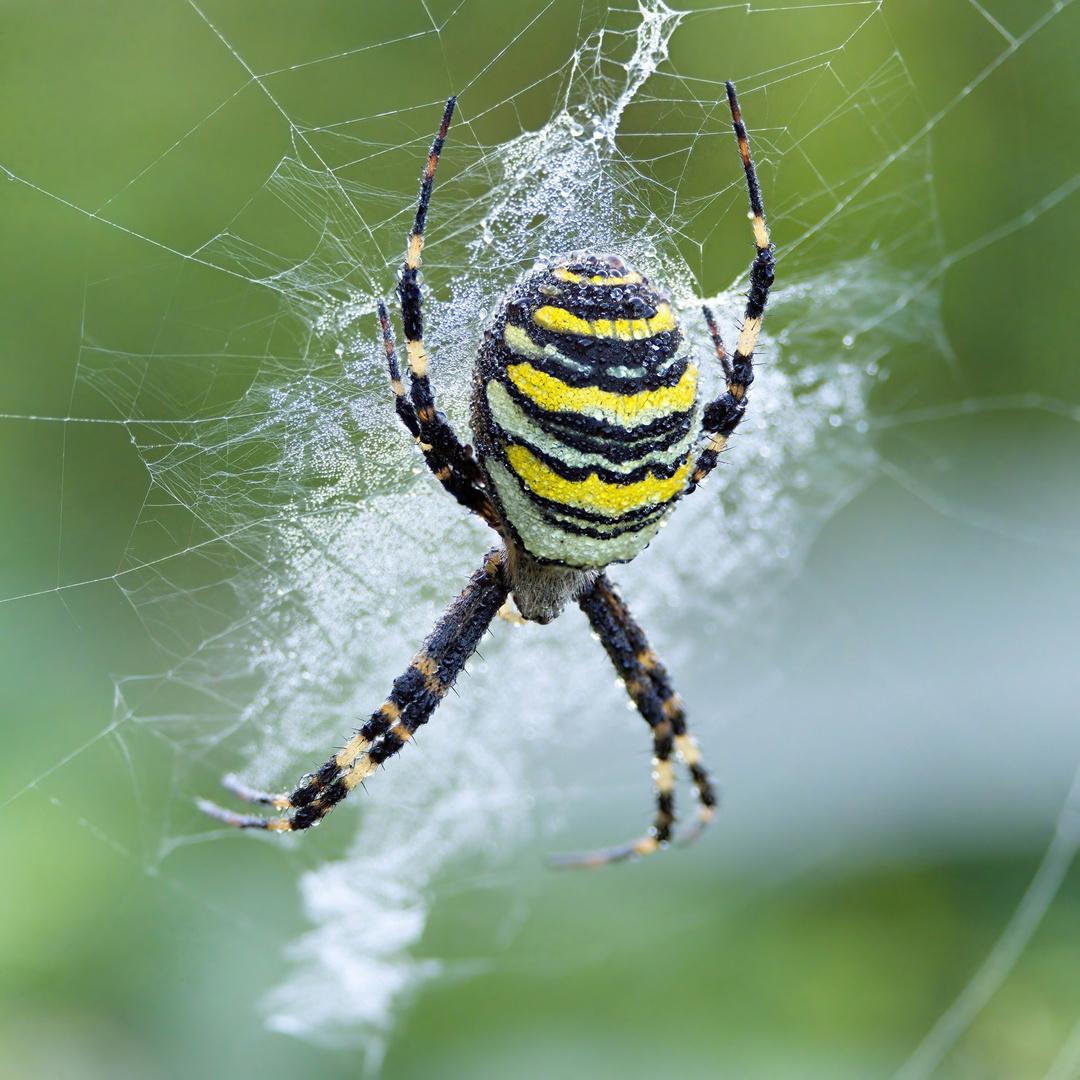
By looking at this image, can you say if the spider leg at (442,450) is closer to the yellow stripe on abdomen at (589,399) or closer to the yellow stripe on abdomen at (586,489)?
the yellow stripe on abdomen at (586,489)

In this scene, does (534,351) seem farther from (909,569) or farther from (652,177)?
(909,569)

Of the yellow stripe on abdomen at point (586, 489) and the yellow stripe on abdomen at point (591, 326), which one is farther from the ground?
the yellow stripe on abdomen at point (591, 326)

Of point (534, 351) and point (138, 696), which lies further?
point (138, 696)

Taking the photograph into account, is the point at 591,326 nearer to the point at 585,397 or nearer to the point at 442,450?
the point at 585,397

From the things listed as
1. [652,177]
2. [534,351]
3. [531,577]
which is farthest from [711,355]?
[534,351]

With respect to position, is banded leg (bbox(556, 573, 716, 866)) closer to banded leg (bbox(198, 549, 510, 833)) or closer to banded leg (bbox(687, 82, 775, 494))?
banded leg (bbox(198, 549, 510, 833))

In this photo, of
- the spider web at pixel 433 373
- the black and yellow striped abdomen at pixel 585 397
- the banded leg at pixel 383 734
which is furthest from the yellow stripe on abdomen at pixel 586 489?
the banded leg at pixel 383 734
